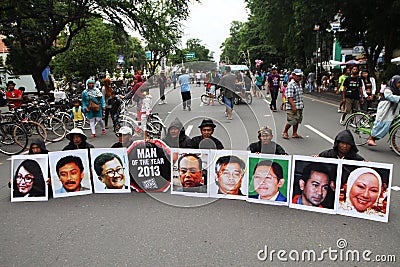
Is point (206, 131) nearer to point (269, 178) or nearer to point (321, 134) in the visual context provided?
point (269, 178)

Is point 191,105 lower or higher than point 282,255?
higher

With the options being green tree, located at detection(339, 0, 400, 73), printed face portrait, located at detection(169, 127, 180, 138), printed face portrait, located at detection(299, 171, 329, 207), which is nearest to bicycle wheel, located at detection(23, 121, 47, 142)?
printed face portrait, located at detection(169, 127, 180, 138)

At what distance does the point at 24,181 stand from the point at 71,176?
27.0 inches

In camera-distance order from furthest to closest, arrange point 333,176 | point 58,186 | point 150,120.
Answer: point 150,120 → point 58,186 → point 333,176

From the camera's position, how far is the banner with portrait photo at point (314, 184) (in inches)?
176

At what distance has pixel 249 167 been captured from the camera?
15.9 feet

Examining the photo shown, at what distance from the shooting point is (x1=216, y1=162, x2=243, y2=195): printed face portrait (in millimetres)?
4918

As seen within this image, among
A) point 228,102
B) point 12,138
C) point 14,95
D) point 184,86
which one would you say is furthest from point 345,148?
point 14,95

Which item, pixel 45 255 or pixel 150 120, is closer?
pixel 45 255

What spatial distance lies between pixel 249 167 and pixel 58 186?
290 centimetres

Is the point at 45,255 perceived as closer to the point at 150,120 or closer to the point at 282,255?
the point at 282,255

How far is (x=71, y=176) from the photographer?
5297mm

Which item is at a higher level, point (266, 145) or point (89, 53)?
point (89, 53)

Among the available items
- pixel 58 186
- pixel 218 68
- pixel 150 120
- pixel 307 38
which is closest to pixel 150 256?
pixel 58 186
